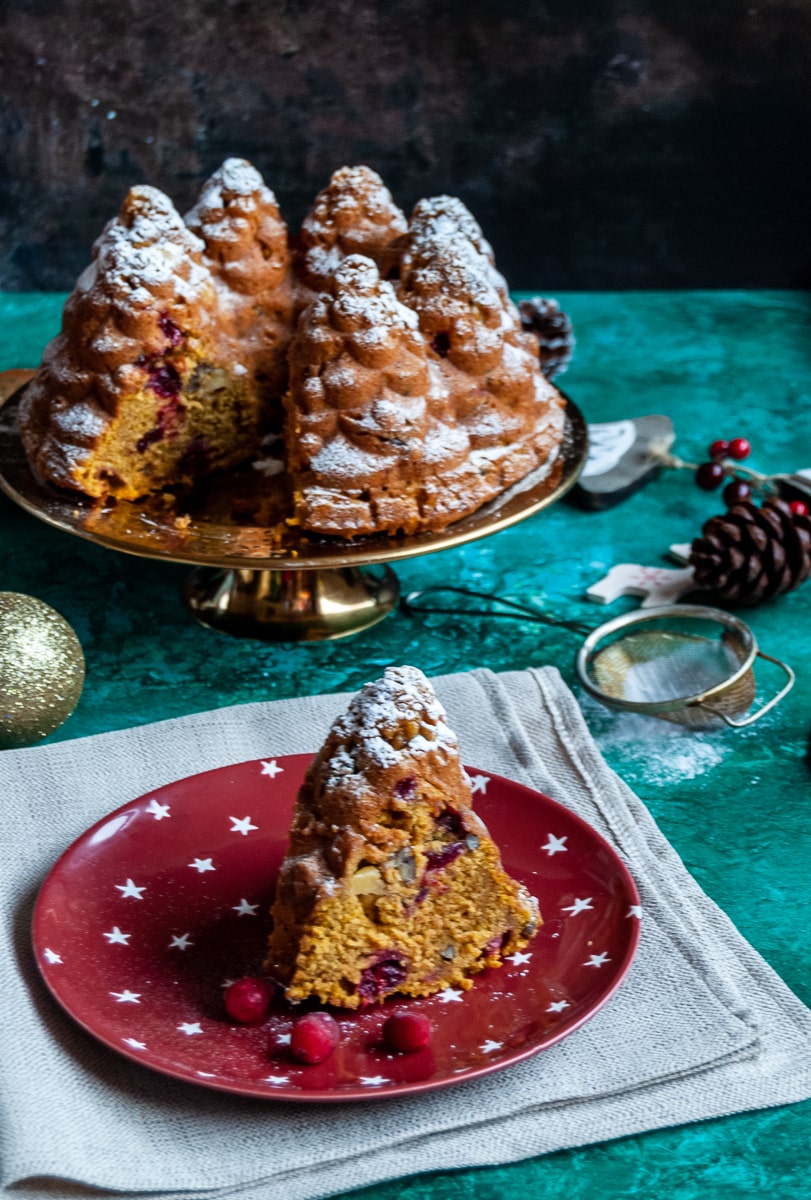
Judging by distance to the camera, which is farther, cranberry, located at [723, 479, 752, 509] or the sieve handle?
cranberry, located at [723, 479, 752, 509]

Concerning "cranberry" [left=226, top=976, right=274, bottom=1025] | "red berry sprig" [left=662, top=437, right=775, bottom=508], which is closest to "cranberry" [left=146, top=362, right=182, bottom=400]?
"red berry sprig" [left=662, top=437, right=775, bottom=508]

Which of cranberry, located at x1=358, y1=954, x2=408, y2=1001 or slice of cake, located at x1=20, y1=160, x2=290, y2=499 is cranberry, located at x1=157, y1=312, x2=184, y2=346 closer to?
slice of cake, located at x1=20, y1=160, x2=290, y2=499

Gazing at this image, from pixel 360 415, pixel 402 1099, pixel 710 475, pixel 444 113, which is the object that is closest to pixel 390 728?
pixel 402 1099

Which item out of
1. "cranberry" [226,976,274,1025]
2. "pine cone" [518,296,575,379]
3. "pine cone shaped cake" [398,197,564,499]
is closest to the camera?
"cranberry" [226,976,274,1025]

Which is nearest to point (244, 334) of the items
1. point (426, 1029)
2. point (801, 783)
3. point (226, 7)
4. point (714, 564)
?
point (714, 564)

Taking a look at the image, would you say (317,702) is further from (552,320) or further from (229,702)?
(552,320)

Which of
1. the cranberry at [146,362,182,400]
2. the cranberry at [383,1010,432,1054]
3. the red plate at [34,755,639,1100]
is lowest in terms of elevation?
the red plate at [34,755,639,1100]

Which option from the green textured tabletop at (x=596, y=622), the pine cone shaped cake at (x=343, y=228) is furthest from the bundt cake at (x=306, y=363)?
the green textured tabletop at (x=596, y=622)
